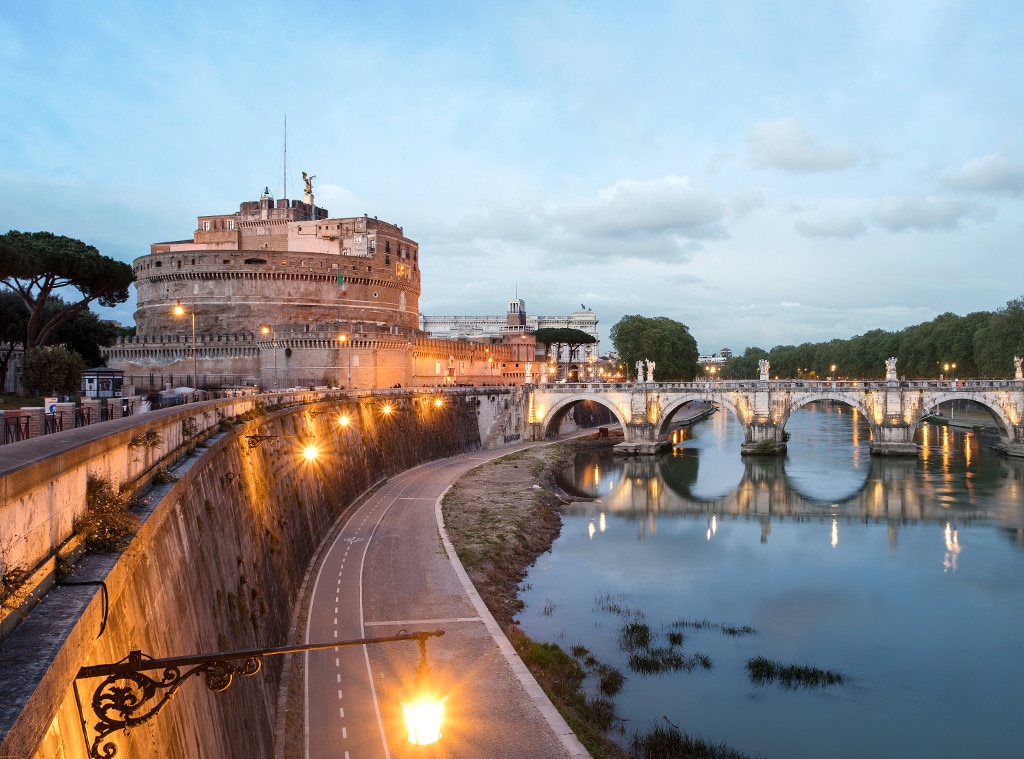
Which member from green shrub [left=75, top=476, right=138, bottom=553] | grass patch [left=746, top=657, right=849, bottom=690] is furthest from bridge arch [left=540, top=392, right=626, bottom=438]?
green shrub [left=75, top=476, right=138, bottom=553]

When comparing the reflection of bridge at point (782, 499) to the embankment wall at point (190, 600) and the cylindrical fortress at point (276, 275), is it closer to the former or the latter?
the embankment wall at point (190, 600)

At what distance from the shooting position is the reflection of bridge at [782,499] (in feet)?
134

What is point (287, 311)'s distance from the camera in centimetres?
6681

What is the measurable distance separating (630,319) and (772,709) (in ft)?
239

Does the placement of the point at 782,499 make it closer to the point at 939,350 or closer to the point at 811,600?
the point at 811,600

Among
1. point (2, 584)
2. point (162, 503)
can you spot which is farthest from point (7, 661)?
point (162, 503)

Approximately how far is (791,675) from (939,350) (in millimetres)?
81947

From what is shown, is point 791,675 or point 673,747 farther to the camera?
point 791,675

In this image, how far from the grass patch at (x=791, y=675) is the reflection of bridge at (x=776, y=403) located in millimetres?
43123

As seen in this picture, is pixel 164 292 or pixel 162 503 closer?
pixel 162 503

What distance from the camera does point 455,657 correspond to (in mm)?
18406

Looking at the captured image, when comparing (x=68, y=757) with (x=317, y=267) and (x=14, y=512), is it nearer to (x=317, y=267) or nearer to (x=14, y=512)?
(x=14, y=512)

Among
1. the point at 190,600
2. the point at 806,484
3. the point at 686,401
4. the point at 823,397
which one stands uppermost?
the point at 823,397

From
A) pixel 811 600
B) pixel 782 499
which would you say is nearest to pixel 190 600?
pixel 811 600
